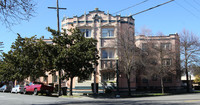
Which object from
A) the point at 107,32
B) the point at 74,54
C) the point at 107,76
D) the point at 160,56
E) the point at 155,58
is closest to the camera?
the point at 74,54

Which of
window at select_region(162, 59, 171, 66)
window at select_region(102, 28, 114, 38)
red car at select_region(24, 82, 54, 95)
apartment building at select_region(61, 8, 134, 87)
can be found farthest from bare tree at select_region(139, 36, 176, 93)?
red car at select_region(24, 82, 54, 95)

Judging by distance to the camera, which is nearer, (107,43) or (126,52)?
(126,52)

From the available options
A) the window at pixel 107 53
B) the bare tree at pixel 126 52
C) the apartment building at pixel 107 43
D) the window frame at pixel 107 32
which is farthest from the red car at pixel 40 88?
the window frame at pixel 107 32

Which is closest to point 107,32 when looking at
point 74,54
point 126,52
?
point 126,52

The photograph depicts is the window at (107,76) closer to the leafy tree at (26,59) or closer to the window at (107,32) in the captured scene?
the window at (107,32)

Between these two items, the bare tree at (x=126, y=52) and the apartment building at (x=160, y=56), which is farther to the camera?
the apartment building at (x=160, y=56)

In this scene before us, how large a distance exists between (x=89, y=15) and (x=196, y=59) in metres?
16.8

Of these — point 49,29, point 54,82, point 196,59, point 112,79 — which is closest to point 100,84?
point 112,79

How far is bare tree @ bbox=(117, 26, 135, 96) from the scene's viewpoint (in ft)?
89.5

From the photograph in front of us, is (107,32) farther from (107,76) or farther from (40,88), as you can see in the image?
(40,88)

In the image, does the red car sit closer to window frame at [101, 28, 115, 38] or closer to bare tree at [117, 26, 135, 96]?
bare tree at [117, 26, 135, 96]

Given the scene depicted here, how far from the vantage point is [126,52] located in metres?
27.4

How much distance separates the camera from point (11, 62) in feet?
94.8

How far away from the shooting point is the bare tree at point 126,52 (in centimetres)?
2728
